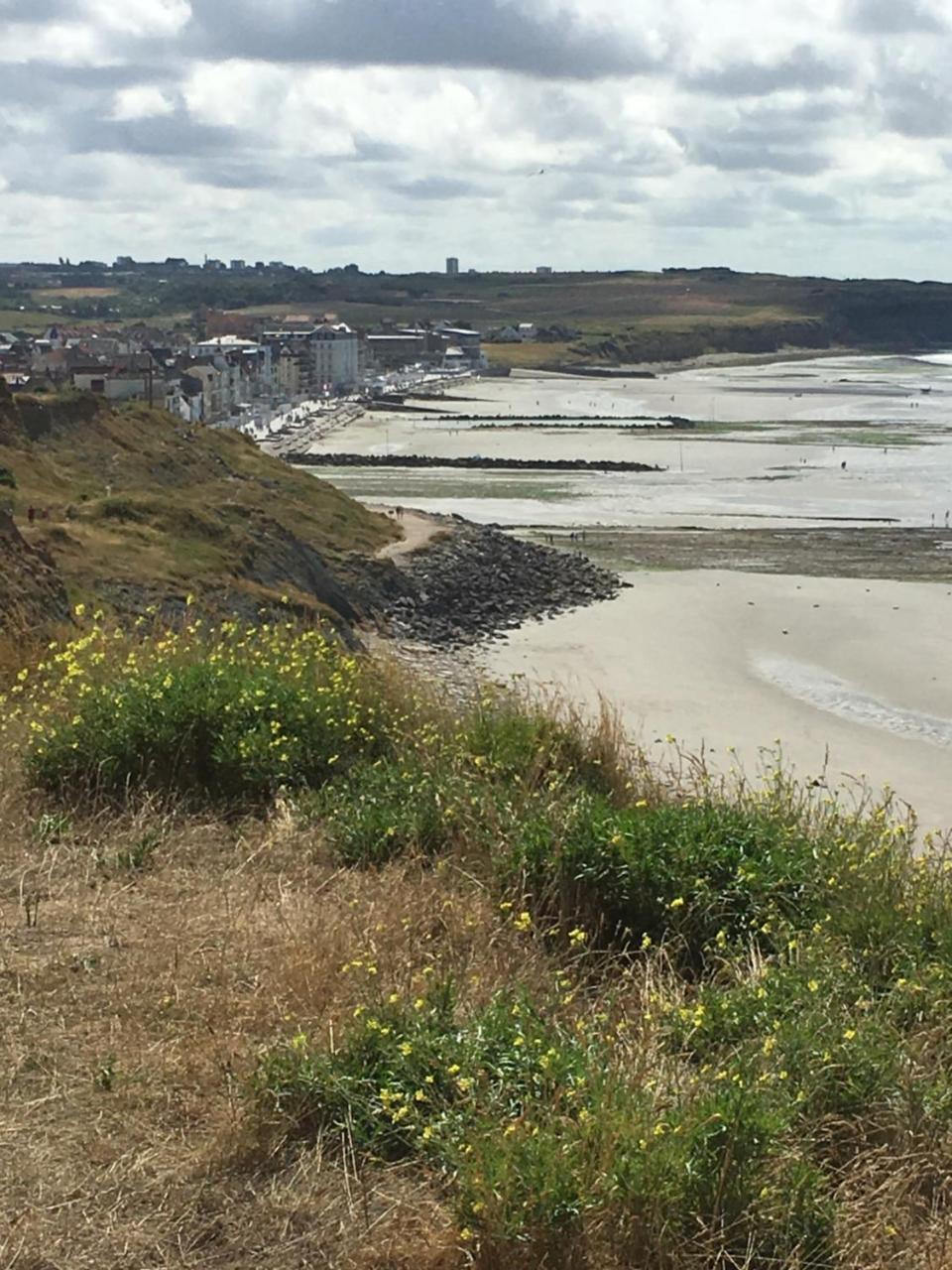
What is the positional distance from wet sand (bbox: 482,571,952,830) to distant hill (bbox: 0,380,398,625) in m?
5.40

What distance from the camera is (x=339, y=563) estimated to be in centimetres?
3438

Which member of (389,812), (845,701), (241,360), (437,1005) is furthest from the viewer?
(241,360)

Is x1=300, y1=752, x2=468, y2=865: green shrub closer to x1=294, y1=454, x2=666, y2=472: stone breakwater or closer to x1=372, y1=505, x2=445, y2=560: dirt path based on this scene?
x1=372, y1=505, x2=445, y2=560: dirt path

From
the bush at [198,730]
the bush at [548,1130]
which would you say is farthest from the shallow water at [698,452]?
the bush at [548,1130]

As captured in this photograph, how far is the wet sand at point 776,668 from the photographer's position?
18.6m

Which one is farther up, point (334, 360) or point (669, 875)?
point (334, 360)

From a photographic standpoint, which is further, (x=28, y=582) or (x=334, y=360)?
(x=334, y=360)

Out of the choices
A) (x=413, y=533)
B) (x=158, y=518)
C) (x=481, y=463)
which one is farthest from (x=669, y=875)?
(x=481, y=463)

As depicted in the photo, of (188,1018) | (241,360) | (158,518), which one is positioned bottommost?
(158,518)

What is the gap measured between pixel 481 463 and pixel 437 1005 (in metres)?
58.1

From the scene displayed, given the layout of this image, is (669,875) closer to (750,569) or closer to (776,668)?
(776,668)

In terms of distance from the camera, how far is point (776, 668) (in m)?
A: 24.2

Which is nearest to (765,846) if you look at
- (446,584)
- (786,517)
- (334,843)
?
(334,843)

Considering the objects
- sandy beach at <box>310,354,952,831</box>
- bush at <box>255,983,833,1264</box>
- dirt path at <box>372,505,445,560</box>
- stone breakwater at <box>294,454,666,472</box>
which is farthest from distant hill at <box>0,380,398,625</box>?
stone breakwater at <box>294,454,666,472</box>
